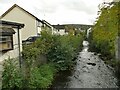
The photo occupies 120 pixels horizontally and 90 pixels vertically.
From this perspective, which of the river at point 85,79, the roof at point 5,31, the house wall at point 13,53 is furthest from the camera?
the river at point 85,79

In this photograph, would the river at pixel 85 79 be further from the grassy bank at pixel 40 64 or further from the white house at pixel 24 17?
the white house at pixel 24 17

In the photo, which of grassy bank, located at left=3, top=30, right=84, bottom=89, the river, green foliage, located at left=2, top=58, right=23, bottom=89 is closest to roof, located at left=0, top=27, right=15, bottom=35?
grassy bank, located at left=3, top=30, right=84, bottom=89

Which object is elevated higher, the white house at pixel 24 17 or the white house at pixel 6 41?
the white house at pixel 24 17

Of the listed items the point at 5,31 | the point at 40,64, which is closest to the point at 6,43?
the point at 5,31

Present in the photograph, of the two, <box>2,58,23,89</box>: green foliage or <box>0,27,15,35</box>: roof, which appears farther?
<box>0,27,15,35</box>: roof

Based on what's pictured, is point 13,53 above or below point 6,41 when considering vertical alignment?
below

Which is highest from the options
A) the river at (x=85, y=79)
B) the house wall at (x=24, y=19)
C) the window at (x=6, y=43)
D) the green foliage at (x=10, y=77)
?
the house wall at (x=24, y=19)

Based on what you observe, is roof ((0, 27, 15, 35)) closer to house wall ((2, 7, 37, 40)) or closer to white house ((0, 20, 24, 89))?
white house ((0, 20, 24, 89))

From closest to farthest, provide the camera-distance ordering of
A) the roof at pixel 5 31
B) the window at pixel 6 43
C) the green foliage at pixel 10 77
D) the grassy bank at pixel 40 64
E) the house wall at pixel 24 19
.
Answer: the green foliage at pixel 10 77, the grassy bank at pixel 40 64, the roof at pixel 5 31, the window at pixel 6 43, the house wall at pixel 24 19

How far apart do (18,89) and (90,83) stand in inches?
201

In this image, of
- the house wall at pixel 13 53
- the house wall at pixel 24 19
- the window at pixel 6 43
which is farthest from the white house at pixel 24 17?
the window at pixel 6 43

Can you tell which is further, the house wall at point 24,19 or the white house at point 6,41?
the house wall at point 24,19

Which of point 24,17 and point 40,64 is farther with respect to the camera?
point 24,17

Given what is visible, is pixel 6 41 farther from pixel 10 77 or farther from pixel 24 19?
pixel 24 19
